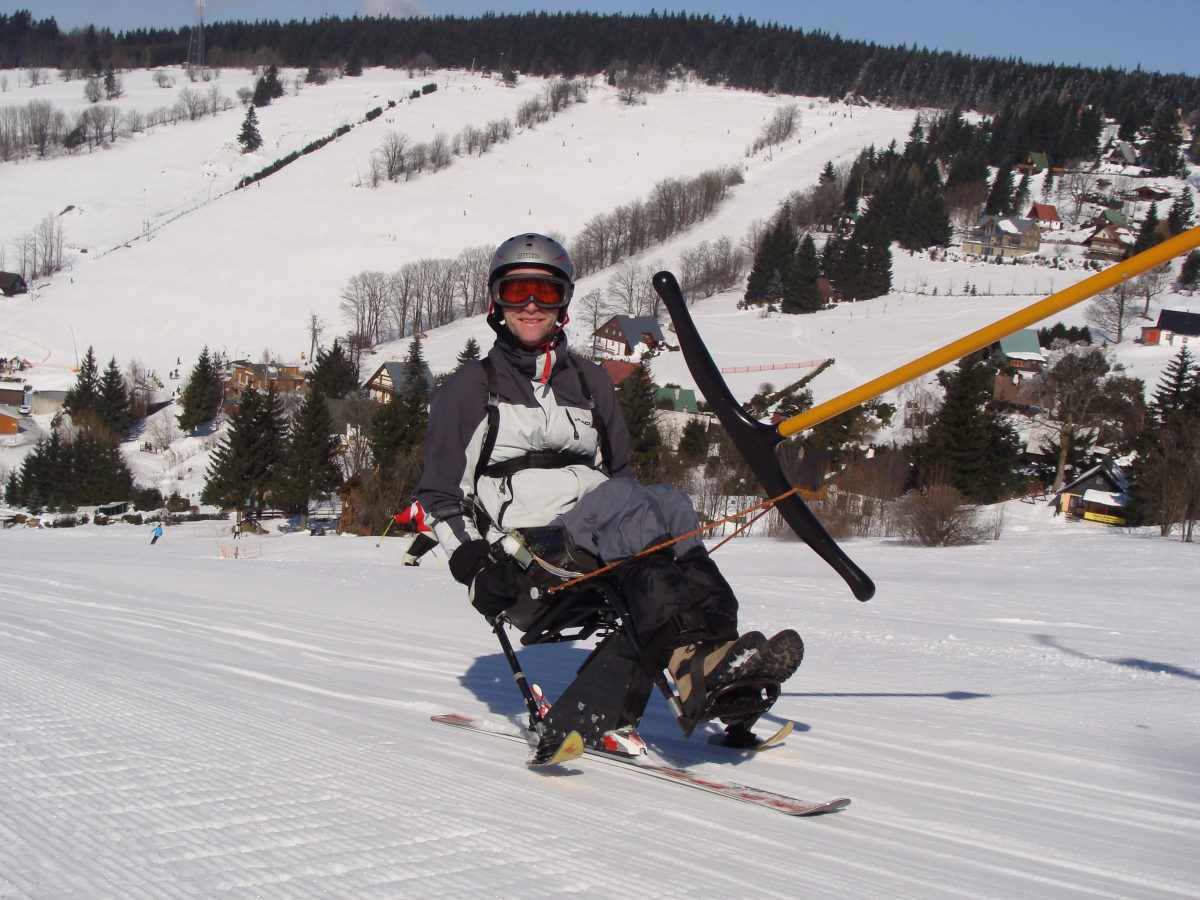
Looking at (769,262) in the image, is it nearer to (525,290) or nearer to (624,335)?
(624,335)

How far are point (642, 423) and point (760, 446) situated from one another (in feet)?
125

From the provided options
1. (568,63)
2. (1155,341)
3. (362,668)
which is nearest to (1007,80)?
(568,63)

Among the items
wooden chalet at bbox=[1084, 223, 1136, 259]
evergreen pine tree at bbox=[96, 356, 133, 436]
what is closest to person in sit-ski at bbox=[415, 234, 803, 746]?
evergreen pine tree at bbox=[96, 356, 133, 436]

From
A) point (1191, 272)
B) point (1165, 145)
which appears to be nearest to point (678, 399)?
point (1191, 272)

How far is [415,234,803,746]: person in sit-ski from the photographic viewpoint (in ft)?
11.2

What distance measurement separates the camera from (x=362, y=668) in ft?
19.7

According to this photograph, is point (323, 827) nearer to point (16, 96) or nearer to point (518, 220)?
point (518, 220)

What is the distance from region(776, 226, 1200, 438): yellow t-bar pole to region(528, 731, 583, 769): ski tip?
1465 millimetres

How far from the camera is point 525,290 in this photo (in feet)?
13.8

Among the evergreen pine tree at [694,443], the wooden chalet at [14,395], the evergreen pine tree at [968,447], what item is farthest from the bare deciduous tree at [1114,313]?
the wooden chalet at [14,395]

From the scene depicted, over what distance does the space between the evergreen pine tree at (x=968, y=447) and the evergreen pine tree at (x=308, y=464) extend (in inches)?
1021

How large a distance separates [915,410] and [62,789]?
4963cm

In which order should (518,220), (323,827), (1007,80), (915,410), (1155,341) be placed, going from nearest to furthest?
(323,827), (915,410), (1155,341), (518,220), (1007,80)

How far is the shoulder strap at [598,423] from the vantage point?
419cm
